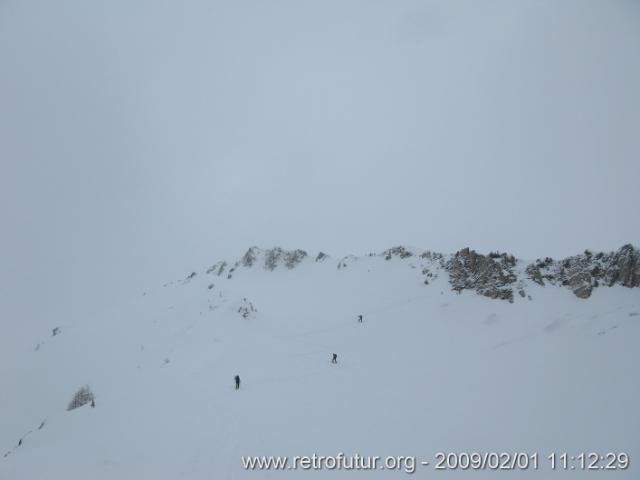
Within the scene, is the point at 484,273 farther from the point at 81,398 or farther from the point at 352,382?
the point at 81,398

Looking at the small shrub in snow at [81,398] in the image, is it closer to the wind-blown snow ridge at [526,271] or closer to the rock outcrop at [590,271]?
the wind-blown snow ridge at [526,271]

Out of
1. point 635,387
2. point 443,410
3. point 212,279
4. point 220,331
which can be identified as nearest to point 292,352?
point 220,331

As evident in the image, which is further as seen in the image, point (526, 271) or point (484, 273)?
point (484, 273)

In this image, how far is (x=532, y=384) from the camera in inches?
845

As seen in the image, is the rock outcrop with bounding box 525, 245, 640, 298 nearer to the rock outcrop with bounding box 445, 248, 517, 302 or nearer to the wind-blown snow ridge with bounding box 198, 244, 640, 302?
the wind-blown snow ridge with bounding box 198, 244, 640, 302

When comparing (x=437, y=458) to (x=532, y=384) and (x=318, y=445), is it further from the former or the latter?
(x=532, y=384)

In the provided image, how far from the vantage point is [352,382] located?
24.9 m

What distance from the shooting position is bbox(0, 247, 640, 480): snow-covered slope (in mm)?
17375

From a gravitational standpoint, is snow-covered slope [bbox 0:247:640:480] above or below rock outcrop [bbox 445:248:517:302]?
below

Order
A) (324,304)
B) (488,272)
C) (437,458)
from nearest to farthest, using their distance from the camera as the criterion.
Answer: (437,458)
(488,272)
(324,304)

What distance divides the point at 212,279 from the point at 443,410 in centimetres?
4623

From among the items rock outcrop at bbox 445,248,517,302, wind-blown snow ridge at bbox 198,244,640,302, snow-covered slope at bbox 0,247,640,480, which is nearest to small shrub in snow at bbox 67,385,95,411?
snow-covered slope at bbox 0,247,640,480

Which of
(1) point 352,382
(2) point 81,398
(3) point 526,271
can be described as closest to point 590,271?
(3) point 526,271

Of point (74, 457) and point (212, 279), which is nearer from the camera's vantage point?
point (74, 457)
